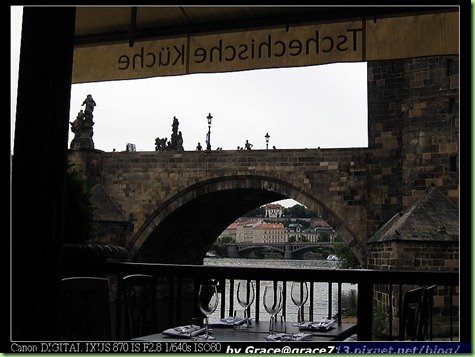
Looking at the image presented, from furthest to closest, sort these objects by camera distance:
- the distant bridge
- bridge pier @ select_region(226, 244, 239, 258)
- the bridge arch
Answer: the distant bridge < bridge pier @ select_region(226, 244, 239, 258) < the bridge arch

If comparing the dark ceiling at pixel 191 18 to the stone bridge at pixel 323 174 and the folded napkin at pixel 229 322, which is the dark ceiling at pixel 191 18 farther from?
the stone bridge at pixel 323 174

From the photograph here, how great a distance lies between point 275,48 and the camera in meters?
4.01

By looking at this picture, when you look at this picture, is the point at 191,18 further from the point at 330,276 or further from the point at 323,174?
the point at 323,174

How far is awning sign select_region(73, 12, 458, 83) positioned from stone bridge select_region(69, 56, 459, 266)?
40.4 feet

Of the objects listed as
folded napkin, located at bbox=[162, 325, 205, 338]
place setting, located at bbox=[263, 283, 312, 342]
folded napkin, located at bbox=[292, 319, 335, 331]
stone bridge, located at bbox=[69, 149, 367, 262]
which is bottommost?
folded napkin, located at bbox=[292, 319, 335, 331]

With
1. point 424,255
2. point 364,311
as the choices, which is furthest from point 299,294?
point 424,255

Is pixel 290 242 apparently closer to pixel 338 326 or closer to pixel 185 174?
pixel 185 174

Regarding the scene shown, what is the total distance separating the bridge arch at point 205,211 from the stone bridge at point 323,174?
3cm

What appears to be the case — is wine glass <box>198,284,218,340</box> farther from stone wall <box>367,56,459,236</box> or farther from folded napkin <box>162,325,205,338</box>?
stone wall <box>367,56,459,236</box>

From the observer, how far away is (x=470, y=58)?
2.73 metres

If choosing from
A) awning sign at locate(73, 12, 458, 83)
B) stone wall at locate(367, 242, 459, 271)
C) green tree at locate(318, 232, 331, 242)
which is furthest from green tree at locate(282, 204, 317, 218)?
awning sign at locate(73, 12, 458, 83)

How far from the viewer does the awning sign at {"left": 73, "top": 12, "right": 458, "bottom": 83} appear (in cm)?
376

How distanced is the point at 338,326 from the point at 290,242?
7210cm
